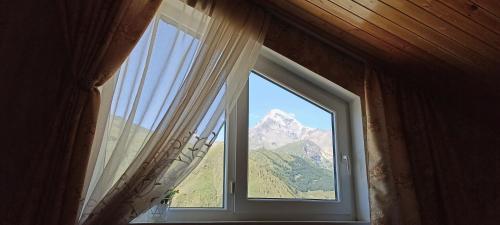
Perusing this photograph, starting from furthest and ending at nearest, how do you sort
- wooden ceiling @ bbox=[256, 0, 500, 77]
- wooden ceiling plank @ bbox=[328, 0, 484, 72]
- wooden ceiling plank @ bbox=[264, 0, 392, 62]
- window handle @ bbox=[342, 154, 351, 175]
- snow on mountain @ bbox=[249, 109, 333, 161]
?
window handle @ bbox=[342, 154, 351, 175] → snow on mountain @ bbox=[249, 109, 333, 161] → wooden ceiling plank @ bbox=[264, 0, 392, 62] → wooden ceiling plank @ bbox=[328, 0, 484, 72] → wooden ceiling @ bbox=[256, 0, 500, 77]

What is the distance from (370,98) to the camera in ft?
6.41

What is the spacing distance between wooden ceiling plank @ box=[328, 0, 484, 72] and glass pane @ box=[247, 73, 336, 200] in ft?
1.98

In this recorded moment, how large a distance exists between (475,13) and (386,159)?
0.72 m

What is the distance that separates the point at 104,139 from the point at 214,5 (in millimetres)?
761

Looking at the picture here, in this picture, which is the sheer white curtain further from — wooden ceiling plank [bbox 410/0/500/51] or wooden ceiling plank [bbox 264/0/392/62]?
wooden ceiling plank [bbox 410/0/500/51]

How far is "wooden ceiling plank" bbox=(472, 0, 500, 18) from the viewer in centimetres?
143

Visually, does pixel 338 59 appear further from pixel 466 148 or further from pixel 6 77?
pixel 6 77

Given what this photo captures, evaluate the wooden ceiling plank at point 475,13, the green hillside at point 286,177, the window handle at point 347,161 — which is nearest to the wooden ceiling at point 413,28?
the wooden ceiling plank at point 475,13

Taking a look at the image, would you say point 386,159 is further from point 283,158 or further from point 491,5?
point 491,5

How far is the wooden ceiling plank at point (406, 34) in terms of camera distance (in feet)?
5.56

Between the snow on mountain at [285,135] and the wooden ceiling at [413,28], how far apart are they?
1.58 feet

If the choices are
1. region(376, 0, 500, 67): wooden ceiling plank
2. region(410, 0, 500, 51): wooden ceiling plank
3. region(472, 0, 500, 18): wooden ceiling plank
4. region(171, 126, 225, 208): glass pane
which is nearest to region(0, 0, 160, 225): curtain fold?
region(171, 126, 225, 208): glass pane

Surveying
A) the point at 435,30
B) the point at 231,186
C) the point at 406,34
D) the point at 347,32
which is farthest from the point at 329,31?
the point at 231,186

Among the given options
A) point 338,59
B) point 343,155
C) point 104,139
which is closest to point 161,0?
point 104,139
